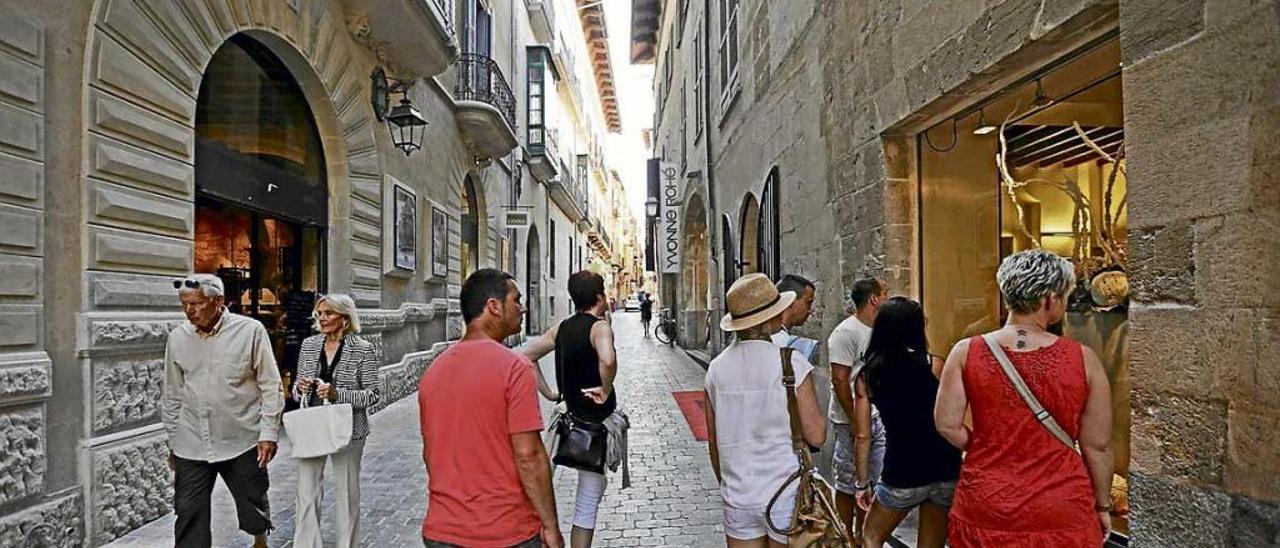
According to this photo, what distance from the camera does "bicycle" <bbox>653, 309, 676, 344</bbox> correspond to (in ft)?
78.7

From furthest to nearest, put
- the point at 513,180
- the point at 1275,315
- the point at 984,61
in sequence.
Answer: the point at 513,180 < the point at 984,61 < the point at 1275,315

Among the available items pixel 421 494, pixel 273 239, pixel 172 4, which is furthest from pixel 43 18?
pixel 273 239

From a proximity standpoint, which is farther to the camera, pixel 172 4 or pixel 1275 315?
pixel 172 4

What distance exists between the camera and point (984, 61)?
4176mm

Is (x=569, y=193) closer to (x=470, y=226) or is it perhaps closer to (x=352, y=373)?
(x=470, y=226)

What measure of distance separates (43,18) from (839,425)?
5.18 m

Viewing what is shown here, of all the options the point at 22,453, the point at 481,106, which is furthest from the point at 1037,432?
the point at 481,106

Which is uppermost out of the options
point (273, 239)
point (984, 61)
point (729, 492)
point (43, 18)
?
point (43, 18)

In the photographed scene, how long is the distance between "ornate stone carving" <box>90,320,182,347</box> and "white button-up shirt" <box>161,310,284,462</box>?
113cm

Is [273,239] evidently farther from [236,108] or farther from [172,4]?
[172,4]

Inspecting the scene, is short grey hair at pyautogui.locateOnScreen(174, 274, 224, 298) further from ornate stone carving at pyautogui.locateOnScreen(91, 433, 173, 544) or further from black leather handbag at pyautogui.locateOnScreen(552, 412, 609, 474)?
black leather handbag at pyautogui.locateOnScreen(552, 412, 609, 474)

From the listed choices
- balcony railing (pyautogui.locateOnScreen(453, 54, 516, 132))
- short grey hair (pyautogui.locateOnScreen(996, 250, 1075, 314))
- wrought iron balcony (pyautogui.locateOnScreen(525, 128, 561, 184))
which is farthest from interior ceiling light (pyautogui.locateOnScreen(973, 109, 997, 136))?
wrought iron balcony (pyautogui.locateOnScreen(525, 128, 561, 184))

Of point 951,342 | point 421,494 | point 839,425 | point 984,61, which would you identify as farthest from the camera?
point 421,494

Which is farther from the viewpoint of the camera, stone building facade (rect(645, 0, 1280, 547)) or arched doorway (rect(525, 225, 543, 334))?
arched doorway (rect(525, 225, 543, 334))
